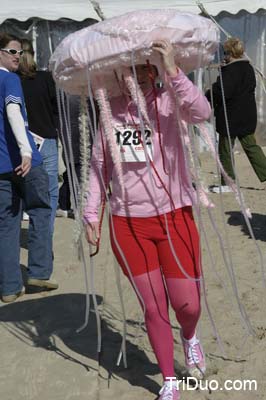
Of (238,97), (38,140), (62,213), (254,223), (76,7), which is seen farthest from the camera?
(76,7)

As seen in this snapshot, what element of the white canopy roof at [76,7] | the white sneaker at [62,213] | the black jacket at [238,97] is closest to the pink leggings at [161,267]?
the white sneaker at [62,213]

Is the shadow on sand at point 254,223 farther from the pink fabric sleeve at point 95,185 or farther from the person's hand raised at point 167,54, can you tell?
the person's hand raised at point 167,54

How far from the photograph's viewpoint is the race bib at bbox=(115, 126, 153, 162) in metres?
3.13

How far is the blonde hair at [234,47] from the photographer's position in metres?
7.51

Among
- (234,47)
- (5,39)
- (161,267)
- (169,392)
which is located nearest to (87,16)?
(234,47)

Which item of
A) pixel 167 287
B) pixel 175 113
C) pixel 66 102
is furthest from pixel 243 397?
pixel 66 102

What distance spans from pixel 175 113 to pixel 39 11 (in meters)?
6.63

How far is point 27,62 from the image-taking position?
5516mm

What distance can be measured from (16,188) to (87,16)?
5.20m

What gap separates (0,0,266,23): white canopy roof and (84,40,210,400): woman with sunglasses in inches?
251

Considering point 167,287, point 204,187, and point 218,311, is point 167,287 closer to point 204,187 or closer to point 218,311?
point 204,187

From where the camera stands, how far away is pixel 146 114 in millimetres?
3070

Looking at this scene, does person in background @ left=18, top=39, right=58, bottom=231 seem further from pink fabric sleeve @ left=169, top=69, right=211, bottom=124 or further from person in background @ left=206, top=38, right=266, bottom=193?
pink fabric sleeve @ left=169, top=69, right=211, bottom=124

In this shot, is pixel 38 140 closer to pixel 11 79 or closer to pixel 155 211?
pixel 11 79
